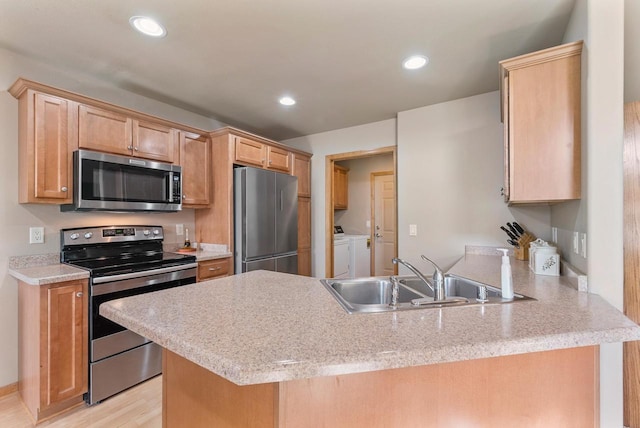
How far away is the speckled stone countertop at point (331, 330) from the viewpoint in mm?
710

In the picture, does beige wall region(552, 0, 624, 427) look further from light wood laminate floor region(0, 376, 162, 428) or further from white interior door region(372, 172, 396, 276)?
white interior door region(372, 172, 396, 276)

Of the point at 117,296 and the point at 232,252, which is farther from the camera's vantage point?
the point at 232,252

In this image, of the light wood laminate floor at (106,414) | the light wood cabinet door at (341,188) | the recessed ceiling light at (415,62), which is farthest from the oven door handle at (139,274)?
the light wood cabinet door at (341,188)

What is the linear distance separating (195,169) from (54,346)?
172cm

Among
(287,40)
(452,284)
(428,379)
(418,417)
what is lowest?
(418,417)

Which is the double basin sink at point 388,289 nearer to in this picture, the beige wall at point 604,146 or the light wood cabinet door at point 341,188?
the beige wall at point 604,146

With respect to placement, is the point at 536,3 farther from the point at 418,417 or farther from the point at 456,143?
the point at 418,417

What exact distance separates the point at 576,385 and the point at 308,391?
93 centimetres

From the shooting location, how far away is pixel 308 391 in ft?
2.73

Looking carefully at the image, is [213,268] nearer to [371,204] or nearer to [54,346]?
[54,346]

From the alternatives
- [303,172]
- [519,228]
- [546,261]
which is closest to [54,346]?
[303,172]

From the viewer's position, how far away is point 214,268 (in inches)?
108

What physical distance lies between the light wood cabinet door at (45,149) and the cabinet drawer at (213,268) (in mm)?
1089

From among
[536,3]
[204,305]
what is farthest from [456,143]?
[204,305]
